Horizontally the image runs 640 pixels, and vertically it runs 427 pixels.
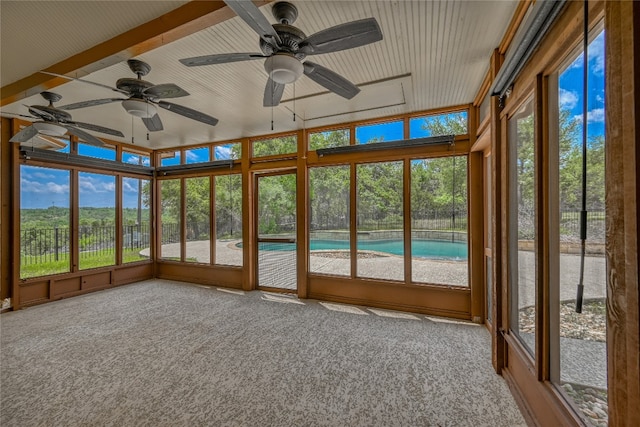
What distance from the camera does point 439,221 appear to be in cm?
396

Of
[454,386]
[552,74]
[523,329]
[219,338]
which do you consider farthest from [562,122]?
[219,338]

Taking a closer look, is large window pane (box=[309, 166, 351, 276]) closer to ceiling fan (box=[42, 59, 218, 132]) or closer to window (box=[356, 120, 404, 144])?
window (box=[356, 120, 404, 144])

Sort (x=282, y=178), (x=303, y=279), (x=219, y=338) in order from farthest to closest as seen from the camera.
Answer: (x=282, y=178)
(x=303, y=279)
(x=219, y=338)

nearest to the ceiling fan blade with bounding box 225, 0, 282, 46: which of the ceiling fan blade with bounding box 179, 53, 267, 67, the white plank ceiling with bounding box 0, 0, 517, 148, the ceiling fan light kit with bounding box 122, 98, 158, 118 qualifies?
the ceiling fan blade with bounding box 179, 53, 267, 67

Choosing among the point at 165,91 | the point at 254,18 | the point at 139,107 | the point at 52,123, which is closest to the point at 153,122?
the point at 139,107

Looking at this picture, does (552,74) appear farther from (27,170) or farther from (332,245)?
(27,170)

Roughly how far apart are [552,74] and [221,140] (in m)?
5.41

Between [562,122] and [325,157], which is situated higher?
[325,157]

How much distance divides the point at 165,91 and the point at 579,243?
11.2 feet

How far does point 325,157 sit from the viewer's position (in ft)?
15.0

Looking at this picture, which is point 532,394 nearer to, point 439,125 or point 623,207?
point 623,207

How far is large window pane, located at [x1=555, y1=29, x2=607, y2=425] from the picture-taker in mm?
1217

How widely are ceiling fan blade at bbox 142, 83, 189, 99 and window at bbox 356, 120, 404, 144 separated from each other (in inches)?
110

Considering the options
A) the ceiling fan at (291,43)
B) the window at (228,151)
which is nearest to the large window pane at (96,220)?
the window at (228,151)
